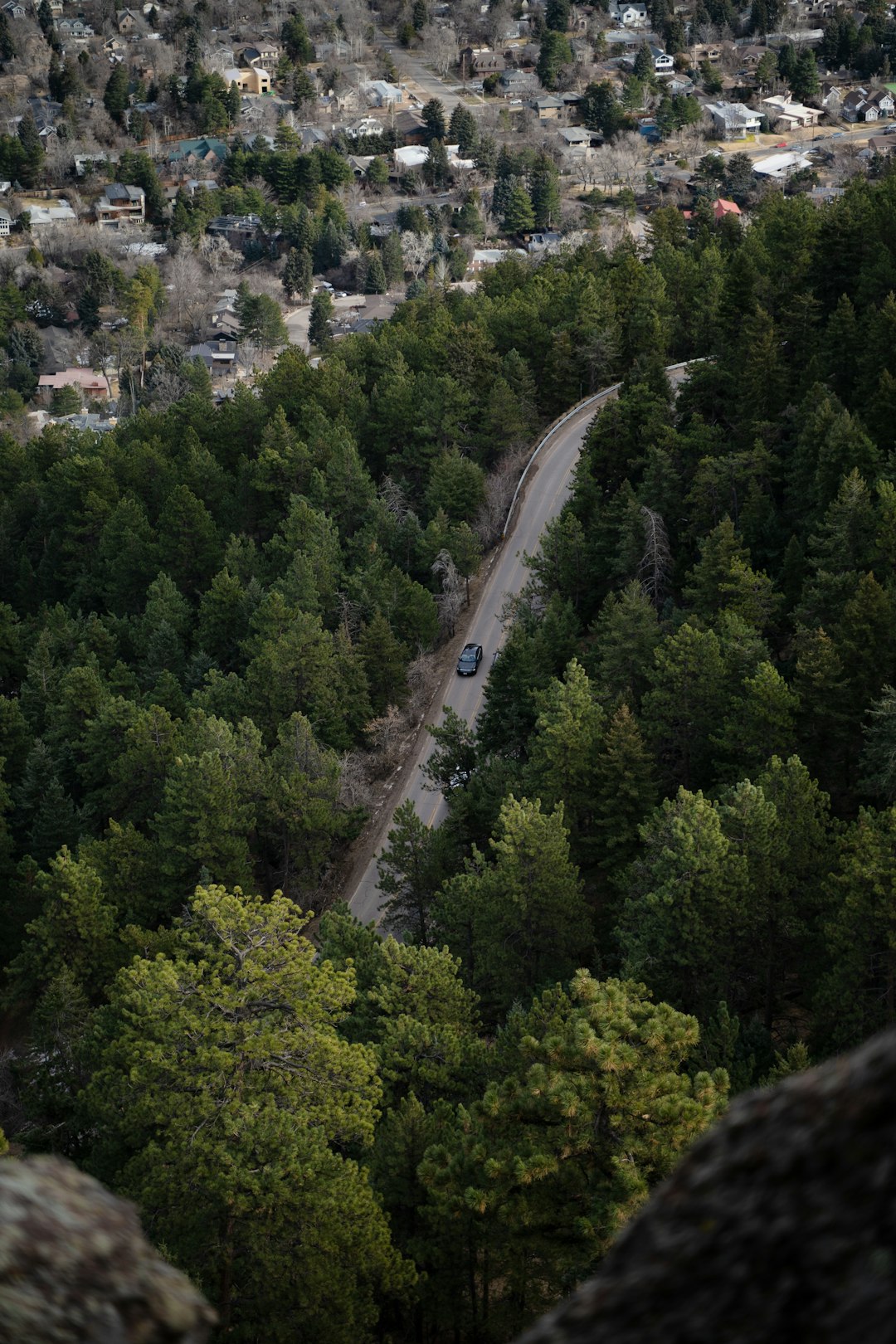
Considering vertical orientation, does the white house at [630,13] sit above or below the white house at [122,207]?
above

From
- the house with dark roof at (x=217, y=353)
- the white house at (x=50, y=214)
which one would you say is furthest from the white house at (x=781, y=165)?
the white house at (x=50, y=214)

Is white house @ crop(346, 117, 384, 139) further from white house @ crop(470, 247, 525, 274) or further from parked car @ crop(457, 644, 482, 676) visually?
parked car @ crop(457, 644, 482, 676)

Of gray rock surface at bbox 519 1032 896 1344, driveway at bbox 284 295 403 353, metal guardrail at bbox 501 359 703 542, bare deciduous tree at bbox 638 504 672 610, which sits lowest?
driveway at bbox 284 295 403 353

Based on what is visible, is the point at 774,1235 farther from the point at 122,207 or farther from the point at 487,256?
the point at 122,207

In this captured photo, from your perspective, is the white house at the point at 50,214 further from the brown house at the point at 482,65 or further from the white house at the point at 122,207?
the brown house at the point at 482,65

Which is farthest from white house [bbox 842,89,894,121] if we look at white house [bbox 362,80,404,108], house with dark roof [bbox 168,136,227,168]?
house with dark roof [bbox 168,136,227,168]

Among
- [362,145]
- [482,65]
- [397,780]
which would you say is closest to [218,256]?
[362,145]
